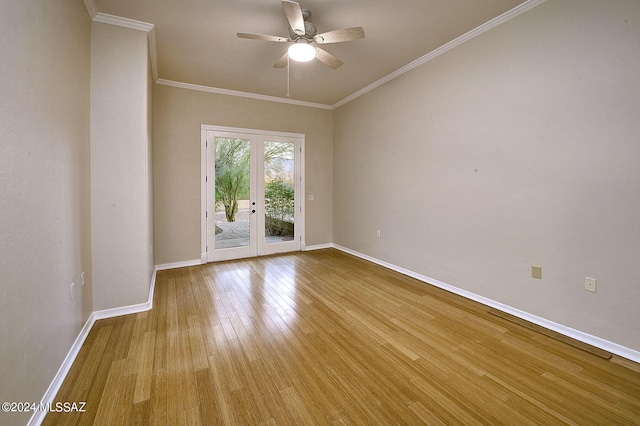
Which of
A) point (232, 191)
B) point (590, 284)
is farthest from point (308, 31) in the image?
point (590, 284)

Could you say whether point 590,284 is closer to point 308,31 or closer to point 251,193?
point 308,31

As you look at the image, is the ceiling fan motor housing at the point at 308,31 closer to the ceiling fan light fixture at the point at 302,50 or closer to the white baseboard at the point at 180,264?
the ceiling fan light fixture at the point at 302,50

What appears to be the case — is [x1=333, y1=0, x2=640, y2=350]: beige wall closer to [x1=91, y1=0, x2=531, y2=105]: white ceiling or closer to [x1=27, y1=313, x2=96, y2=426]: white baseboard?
[x1=91, y1=0, x2=531, y2=105]: white ceiling

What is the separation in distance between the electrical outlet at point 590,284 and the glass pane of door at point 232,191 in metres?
4.39

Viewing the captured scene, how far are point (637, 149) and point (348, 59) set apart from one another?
291 cm

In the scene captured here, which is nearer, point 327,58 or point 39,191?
point 39,191

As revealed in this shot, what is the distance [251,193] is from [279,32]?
8.60 ft

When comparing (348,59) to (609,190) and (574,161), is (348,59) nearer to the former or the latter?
(574,161)

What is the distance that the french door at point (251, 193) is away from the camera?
4.58 m

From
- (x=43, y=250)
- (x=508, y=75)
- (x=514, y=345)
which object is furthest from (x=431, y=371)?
(x=508, y=75)

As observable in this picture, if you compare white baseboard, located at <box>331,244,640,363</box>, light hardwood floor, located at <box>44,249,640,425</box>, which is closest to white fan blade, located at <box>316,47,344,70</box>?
light hardwood floor, located at <box>44,249,640,425</box>

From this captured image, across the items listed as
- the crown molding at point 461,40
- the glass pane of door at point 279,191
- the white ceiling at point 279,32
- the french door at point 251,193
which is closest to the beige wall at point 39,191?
the white ceiling at point 279,32

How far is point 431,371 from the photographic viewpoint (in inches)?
74.1

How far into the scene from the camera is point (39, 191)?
1557 mm
